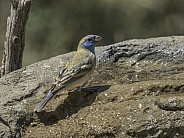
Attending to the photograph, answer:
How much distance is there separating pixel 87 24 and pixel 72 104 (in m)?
5.57

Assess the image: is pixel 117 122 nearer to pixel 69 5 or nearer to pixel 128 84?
pixel 128 84

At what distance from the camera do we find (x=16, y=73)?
22.4 feet

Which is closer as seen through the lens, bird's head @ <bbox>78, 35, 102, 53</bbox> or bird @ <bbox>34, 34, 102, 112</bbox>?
bird @ <bbox>34, 34, 102, 112</bbox>

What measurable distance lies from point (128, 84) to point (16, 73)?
1.02m

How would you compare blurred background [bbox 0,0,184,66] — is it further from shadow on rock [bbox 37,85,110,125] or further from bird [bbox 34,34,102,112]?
shadow on rock [bbox 37,85,110,125]

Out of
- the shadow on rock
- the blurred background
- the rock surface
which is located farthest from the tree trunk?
the blurred background

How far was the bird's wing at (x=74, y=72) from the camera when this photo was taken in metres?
6.44

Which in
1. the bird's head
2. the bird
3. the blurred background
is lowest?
the bird

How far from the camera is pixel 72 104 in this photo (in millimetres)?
6414

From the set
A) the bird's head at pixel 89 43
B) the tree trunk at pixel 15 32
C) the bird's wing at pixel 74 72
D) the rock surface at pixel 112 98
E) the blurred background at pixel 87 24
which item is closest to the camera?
the rock surface at pixel 112 98

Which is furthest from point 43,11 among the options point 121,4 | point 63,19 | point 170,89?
point 170,89

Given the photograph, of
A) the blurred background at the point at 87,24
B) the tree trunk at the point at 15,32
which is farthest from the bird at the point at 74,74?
the blurred background at the point at 87,24

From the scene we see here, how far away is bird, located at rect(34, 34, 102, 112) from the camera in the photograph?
20.7 feet

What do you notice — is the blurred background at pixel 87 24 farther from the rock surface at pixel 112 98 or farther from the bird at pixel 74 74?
the bird at pixel 74 74
